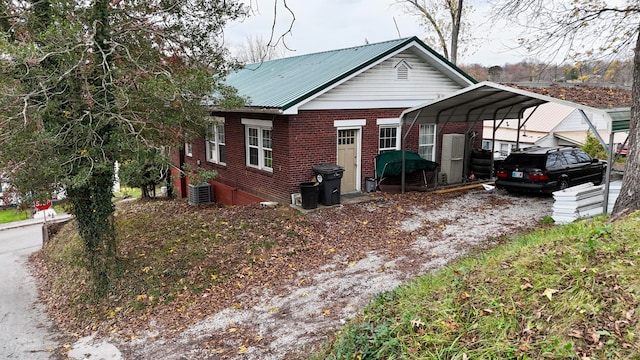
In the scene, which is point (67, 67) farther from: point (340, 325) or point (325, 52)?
point (325, 52)

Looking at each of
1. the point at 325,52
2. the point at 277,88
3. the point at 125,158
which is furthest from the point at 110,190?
the point at 325,52

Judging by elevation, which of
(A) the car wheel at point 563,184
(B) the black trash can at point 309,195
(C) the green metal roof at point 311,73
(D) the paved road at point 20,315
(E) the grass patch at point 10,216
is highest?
(C) the green metal roof at point 311,73

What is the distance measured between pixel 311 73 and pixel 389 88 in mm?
2658

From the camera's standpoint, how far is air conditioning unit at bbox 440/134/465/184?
15992 mm

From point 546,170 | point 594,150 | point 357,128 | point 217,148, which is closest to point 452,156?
point 546,170

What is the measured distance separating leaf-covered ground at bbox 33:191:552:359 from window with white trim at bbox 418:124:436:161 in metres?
2.76

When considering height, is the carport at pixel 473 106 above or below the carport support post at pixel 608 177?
above

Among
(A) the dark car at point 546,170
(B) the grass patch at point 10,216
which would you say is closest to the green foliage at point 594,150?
(A) the dark car at point 546,170

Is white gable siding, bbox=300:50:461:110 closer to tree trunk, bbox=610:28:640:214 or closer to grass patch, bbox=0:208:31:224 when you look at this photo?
tree trunk, bbox=610:28:640:214

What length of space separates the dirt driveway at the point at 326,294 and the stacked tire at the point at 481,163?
17.1 feet

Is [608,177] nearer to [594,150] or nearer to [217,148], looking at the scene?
[217,148]

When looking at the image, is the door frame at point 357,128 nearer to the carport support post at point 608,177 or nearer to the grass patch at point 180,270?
the grass patch at point 180,270

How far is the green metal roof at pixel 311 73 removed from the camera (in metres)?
12.9

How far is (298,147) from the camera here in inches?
518
